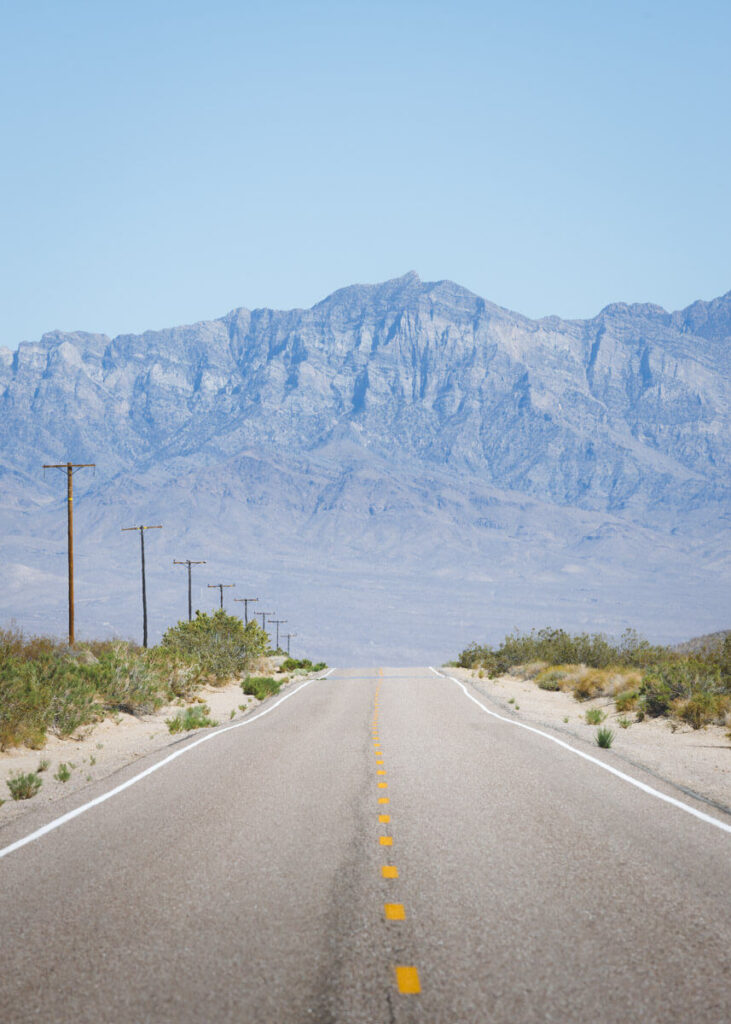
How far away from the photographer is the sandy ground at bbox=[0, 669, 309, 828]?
12.9 m

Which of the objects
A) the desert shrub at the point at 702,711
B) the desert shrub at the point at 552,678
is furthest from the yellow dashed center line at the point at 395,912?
the desert shrub at the point at 552,678

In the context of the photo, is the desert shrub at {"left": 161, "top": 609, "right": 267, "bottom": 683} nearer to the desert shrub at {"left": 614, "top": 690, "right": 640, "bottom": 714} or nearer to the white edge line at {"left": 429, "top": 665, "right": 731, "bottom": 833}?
the desert shrub at {"left": 614, "top": 690, "right": 640, "bottom": 714}

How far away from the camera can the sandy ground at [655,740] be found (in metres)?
13.4

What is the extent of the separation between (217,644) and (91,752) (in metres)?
24.3

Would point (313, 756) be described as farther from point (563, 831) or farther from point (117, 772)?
point (563, 831)

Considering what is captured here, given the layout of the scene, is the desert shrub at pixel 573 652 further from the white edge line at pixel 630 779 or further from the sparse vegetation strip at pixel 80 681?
the white edge line at pixel 630 779

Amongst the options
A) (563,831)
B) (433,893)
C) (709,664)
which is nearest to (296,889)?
(433,893)

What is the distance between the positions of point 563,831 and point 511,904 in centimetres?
258

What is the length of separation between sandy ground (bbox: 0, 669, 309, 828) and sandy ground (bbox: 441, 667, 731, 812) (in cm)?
719

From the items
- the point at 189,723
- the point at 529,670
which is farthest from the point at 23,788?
the point at 529,670

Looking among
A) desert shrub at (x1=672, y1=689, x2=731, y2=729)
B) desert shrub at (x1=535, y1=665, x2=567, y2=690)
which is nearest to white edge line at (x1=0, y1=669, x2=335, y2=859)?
desert shrub at (x1=672, y1=689, x2=731, y2=729)

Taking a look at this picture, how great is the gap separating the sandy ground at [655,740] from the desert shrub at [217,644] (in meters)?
10.5

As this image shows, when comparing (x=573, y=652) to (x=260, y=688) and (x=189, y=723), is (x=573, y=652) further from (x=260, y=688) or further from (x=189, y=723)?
(x=189, y=723)

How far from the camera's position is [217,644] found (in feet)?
139
